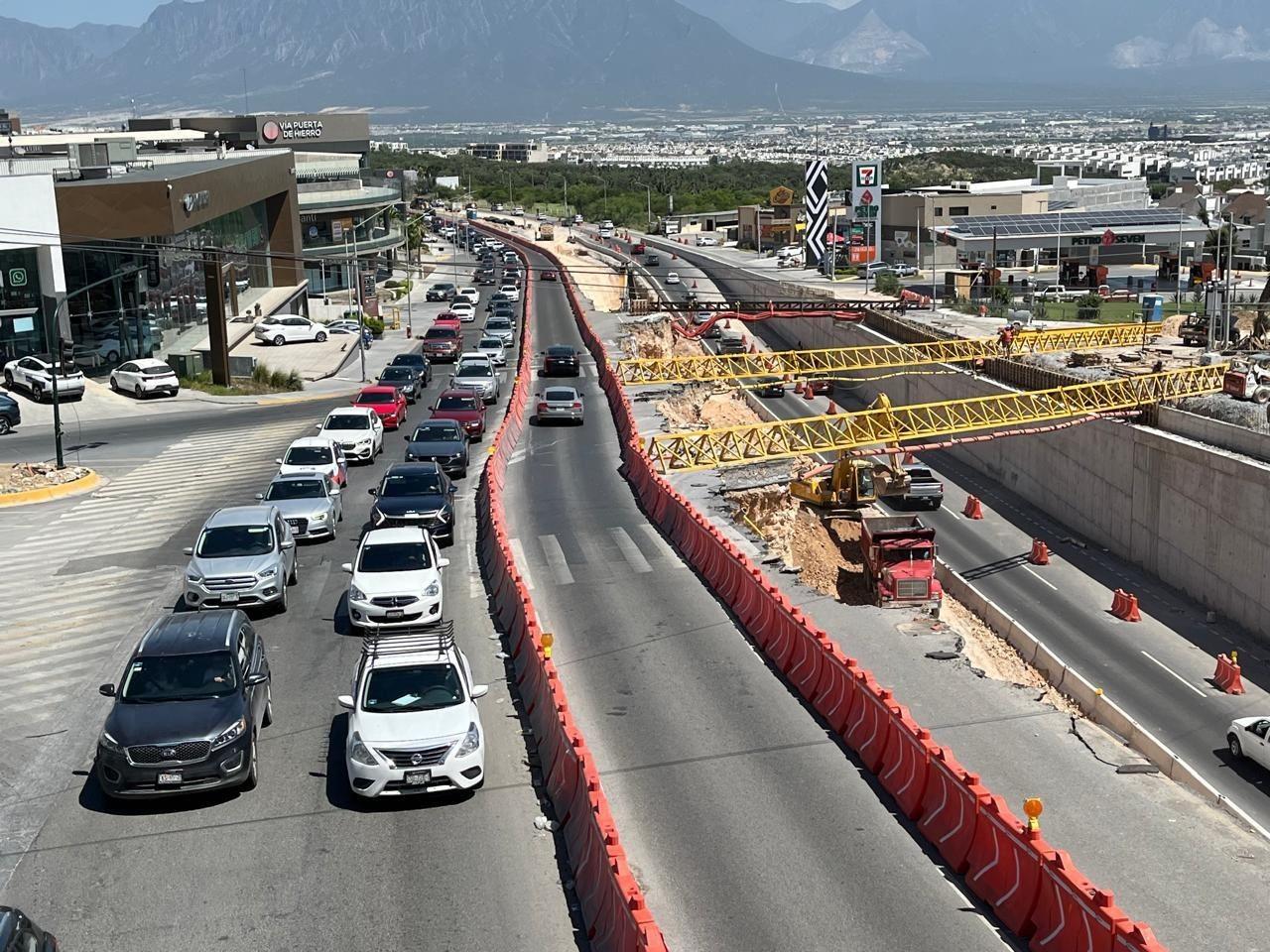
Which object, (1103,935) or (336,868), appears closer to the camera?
(1103,935)

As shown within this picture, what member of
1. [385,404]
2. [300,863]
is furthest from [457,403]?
[300,863]

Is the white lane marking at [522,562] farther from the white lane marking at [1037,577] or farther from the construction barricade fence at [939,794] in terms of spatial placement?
the white lane marking at [1037,577]

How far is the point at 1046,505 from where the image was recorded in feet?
184

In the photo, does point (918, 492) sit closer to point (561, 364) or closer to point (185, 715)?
point (561, 364)

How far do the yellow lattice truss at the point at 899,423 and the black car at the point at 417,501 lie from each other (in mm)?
10024

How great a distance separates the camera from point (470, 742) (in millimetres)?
18922

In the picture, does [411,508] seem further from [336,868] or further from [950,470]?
[950,470]

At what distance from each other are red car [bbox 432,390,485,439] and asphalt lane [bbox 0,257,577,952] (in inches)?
1030

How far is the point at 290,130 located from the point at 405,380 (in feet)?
297

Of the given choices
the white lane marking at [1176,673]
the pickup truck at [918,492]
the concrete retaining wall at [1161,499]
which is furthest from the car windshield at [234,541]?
the concrete retaining wall at [1161,499]

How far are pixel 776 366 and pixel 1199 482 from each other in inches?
988

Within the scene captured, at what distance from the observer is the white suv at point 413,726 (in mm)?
18562

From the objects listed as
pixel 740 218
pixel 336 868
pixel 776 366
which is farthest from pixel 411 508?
pixel 740 218

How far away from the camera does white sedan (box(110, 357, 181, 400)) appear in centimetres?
5800
